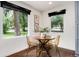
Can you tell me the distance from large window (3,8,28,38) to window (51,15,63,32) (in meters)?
1.55

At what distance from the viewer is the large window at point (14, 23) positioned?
143 inches

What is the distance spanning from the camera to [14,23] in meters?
4.07

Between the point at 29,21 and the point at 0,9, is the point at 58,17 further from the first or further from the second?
the point at 0,9

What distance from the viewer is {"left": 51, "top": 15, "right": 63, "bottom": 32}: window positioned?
16.8ft

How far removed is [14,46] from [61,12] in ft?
8.97

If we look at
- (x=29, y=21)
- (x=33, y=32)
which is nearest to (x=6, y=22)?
(x=29, y=21)

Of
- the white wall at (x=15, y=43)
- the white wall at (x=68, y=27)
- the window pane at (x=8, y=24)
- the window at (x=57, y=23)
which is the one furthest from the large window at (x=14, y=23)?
the white wall at (x=68, y=27)

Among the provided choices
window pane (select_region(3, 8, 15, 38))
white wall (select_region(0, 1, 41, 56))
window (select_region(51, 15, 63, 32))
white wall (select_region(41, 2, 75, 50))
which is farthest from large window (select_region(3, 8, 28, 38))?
white wall (select_region(41, 2, 75, 50))

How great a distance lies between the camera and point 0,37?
3.05 meters

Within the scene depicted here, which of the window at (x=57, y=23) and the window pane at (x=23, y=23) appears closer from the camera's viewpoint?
the window pane at (x=23, y=23)

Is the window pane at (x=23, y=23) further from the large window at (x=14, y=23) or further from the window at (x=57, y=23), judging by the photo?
the window at (x=57, y=23)

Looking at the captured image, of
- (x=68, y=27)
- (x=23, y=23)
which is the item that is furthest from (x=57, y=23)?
(x=23, y=23)

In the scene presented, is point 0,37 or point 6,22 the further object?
point 6,22

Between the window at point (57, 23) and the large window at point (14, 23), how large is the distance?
1.55 meters
